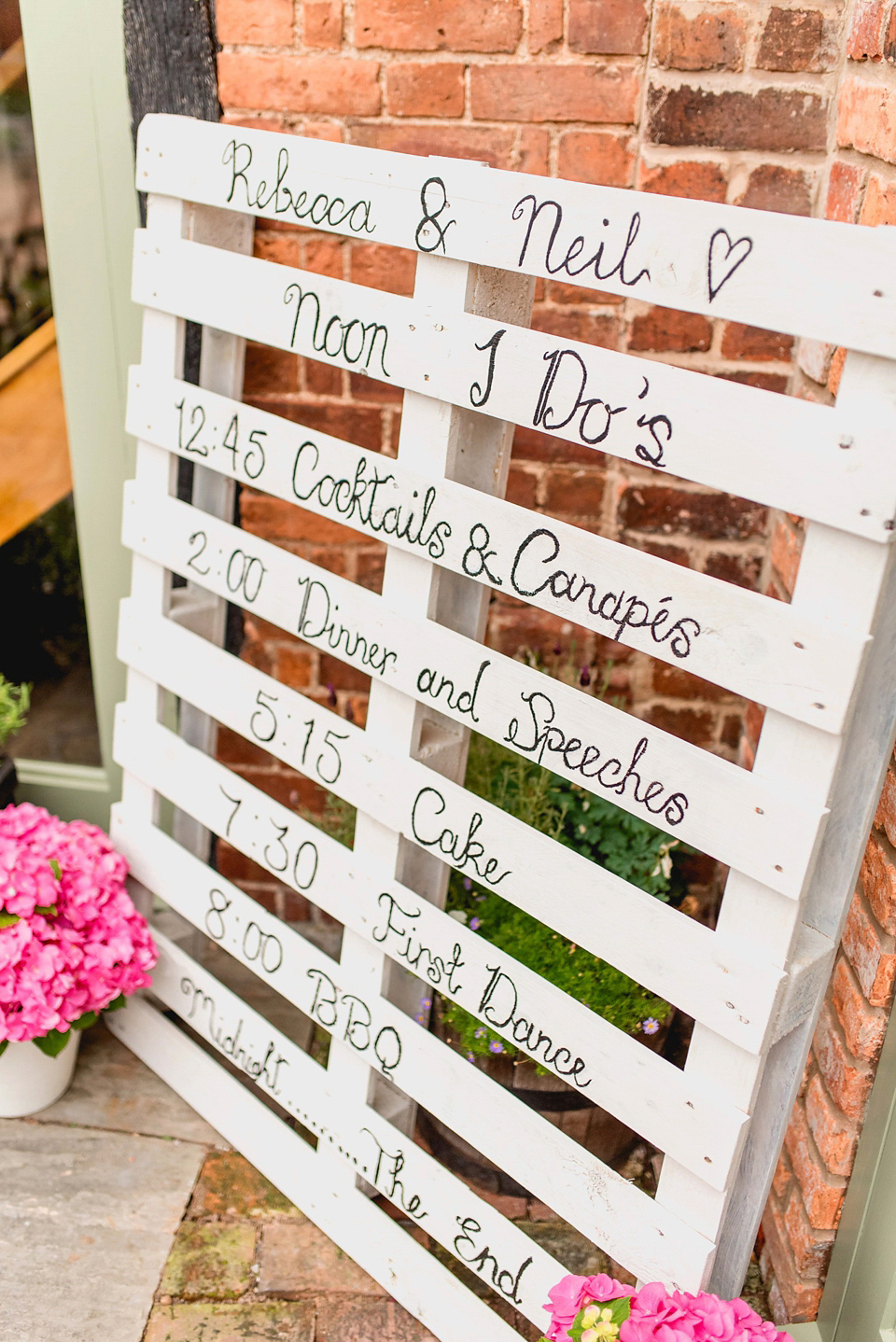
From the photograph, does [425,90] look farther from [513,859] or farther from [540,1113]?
[540,1113]

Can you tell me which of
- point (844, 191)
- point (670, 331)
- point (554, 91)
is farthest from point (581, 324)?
point (844, 191)

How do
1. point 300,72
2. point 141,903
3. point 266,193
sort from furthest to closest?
point 141,903 < point 300,72 < point 266,193

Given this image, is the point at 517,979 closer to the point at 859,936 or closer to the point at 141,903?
the point at 859,936

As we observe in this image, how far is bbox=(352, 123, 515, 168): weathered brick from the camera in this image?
1800 millimetres

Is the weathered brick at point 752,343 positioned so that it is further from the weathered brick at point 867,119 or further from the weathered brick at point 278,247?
the weathered brick at point 278,247

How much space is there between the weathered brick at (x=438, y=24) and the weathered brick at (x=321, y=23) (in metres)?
0.03

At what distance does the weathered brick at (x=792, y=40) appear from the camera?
1645mm

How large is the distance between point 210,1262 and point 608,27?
2.09 meters

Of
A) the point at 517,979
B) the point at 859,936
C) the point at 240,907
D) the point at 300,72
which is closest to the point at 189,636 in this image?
the point at 240,907

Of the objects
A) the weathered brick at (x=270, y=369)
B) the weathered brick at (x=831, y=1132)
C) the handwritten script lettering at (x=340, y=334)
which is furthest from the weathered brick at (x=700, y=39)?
the weathered brick at (x=831, y=1132)

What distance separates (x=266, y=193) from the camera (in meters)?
1.58

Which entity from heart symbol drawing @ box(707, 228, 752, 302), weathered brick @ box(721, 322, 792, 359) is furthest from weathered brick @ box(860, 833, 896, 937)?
weathered brick @ box(721, 322, 792, 359)

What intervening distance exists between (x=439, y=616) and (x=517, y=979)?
0.51m

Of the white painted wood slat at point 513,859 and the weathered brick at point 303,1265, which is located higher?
the white painted wood slat at point 513,859
